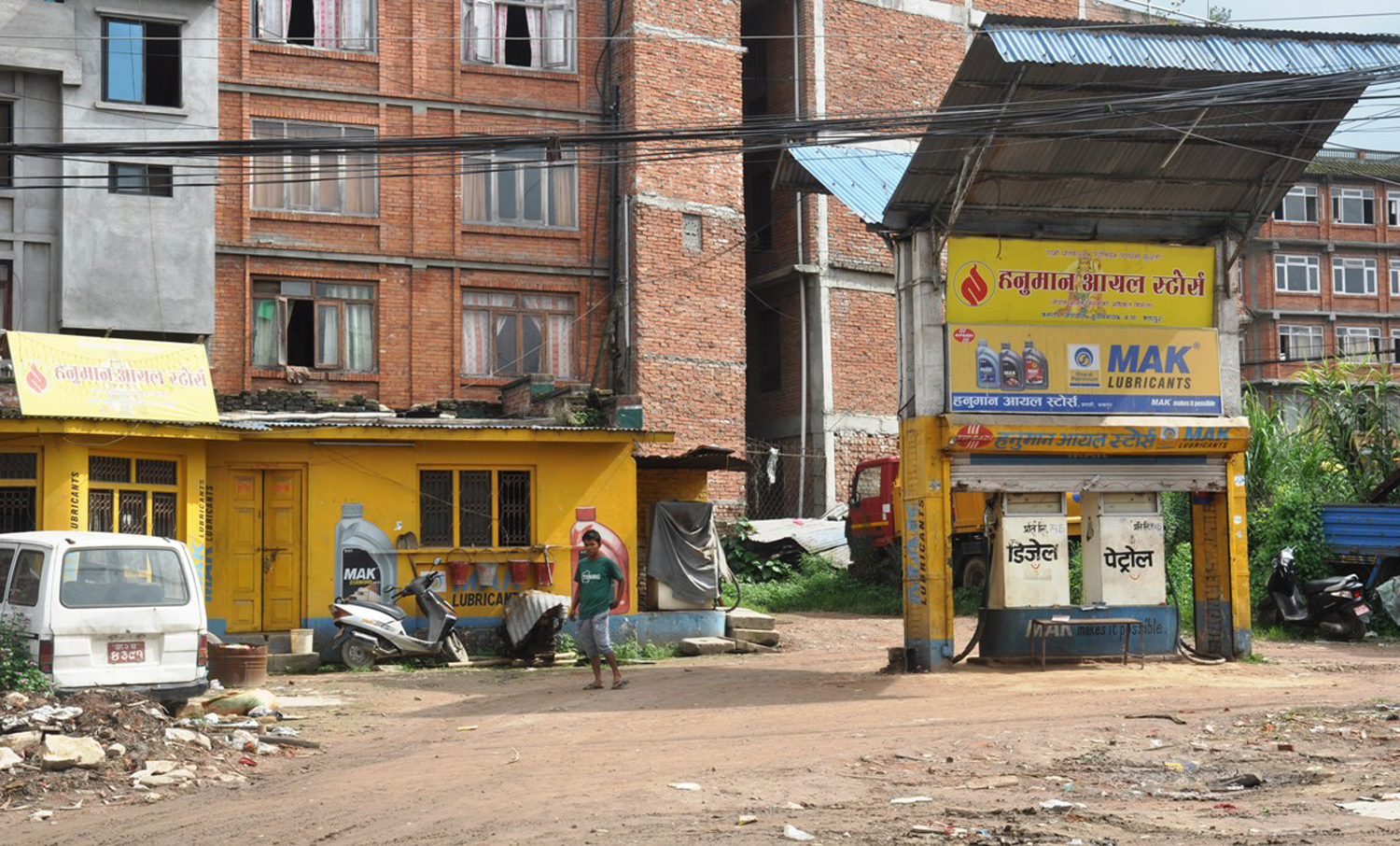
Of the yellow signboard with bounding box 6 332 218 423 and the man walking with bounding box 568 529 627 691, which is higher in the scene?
the yellow signboard with bounding box 6 332 218 423

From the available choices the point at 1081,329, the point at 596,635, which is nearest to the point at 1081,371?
the point at 1081,329

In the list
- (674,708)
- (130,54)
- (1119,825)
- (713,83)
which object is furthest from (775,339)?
(1119,825)

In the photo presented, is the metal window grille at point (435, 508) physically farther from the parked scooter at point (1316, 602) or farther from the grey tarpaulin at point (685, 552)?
the parked scooter at point (1316, 602)

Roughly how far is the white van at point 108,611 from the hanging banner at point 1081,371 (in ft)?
A: 27.5

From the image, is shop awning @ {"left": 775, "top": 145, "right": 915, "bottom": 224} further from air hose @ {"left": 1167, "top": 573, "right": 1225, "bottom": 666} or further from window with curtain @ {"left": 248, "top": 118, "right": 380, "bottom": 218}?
window with curtain @ {"left": 248, "top": 118, "right": 380, "bottom": 218}

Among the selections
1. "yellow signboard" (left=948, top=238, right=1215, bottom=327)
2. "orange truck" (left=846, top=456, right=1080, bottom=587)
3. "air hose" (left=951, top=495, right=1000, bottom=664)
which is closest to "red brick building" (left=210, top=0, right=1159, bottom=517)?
"orange truck" (left=846, top=456, right=1080, bottom=587)

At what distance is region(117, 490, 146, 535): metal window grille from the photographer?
61.4ft

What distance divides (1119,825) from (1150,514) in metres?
9.63

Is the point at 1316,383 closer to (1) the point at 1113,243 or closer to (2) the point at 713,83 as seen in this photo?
(1) the point at 1113,243

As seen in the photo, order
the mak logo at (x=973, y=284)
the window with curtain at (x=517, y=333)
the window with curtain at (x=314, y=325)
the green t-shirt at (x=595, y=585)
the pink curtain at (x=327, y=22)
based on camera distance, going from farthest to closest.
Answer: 1. the window with curtain at (x=517, y=333)
2. the pink curtain at (x=327, y=22)
3. the window with curtain at (x=314, y=325)
4. the mak logo at (x=973, y=284)
5. the green t-shirt at (x=595, y=585)

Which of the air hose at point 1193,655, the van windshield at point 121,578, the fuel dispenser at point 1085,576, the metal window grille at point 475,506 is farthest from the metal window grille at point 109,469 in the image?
the air hose at point 1193,655

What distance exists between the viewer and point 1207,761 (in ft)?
37.4

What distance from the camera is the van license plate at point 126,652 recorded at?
43.0 ft

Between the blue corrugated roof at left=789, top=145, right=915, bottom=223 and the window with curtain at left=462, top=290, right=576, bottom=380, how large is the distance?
489 inches
